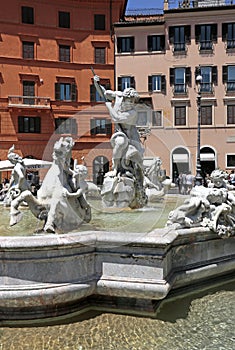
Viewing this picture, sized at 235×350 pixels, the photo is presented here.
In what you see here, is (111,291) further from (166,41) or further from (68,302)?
(166,41)

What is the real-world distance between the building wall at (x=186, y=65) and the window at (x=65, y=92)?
11.4 ft

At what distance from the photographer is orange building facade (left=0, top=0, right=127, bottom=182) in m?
27.5

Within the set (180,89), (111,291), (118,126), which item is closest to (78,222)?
(111,291)

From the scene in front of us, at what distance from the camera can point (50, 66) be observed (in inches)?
1126

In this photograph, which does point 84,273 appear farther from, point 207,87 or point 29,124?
point 207,87

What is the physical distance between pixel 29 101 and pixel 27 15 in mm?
6031

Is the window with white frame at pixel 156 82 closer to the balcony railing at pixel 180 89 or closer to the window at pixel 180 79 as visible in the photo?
the window at pixel 180 79

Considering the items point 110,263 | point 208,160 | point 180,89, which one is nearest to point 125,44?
point 180,89

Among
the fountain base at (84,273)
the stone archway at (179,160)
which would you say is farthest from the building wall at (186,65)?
the fountain base at (84,273)

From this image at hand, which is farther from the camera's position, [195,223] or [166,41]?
[166,41]

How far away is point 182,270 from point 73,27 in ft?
91.5

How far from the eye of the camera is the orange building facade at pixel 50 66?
27484mm

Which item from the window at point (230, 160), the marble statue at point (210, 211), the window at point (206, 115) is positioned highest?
the window at point (206, 115)

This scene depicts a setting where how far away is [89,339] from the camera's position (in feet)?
10.7
